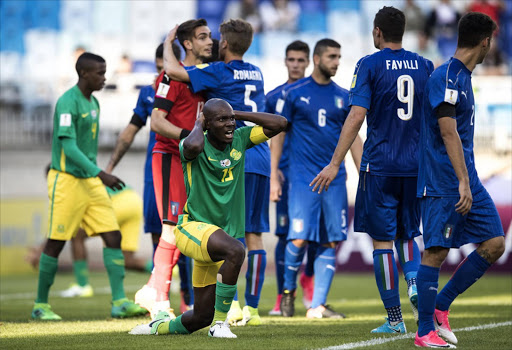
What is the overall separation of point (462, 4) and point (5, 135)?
38.2 ft

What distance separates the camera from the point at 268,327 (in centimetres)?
751

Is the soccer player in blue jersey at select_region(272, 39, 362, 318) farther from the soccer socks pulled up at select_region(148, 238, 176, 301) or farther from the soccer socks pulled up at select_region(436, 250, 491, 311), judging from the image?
the soccer socks pulled up at select_region(436, 250, 491, 311)

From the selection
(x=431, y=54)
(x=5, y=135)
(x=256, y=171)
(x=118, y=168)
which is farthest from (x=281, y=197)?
(x=431, y=54)

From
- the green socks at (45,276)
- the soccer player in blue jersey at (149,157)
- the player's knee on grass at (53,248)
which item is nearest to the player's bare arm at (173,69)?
the soccer player in blue jersey at (149,157)

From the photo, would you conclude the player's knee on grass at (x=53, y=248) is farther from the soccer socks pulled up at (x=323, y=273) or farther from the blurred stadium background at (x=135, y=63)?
the blurred stadium background at (x=135, y=63)

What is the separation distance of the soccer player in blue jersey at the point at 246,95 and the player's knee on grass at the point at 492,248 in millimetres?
2362

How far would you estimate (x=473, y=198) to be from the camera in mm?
A: 6035

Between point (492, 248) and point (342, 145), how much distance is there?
1295 millimetres

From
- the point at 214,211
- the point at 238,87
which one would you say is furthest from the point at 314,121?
the point at 214,211

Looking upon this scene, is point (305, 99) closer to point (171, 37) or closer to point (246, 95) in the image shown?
point (246, 95)

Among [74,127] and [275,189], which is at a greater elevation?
[74,127]

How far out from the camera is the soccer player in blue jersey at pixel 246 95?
757cm

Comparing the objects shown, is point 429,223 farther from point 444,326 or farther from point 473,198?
point 444,326

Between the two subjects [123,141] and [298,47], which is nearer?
[123,141]
